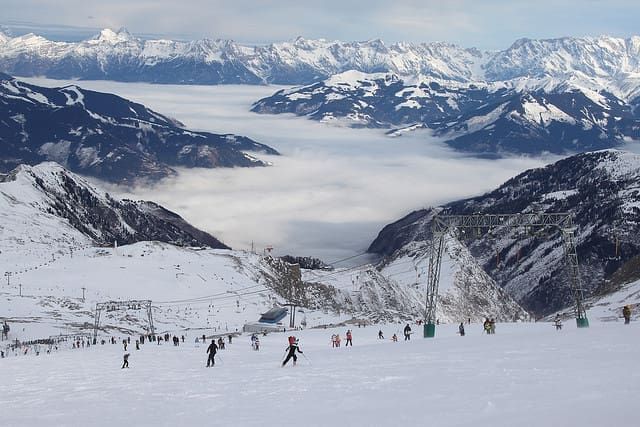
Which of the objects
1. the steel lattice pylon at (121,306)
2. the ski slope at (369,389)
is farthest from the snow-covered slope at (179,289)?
the ski slope at (369,389)

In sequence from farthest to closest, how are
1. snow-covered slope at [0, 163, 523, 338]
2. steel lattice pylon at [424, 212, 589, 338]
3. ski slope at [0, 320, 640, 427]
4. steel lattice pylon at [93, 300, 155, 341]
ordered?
snow-covered slope at [0, 163, 523, 338]
steel lattice pylon at [93, 300, 155, 341]
steel lattice pylon at [424, 212, 589, 338]
ski slope at [0, 320, 640, 427]

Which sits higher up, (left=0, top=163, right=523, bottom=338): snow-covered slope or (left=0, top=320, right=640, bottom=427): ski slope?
(left=0, top=163, right=523, bottom=338): snow-covered slope

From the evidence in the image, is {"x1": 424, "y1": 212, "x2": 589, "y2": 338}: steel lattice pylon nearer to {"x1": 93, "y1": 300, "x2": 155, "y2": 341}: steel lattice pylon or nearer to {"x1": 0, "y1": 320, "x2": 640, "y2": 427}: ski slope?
{"x1": 0, "y1": 320, "x2": 640, "y2": 427}: ski slope

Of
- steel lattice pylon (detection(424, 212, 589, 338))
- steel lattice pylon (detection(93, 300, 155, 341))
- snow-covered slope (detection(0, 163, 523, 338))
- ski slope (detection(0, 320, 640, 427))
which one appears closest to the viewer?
ski slope (detection(0, 320, 640, 427))

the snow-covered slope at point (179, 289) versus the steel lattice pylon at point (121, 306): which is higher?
the snow-covered slope at point (179, 289)

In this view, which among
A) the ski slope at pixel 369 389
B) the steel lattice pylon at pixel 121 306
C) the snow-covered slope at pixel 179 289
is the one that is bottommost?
the ski slope at pixel 369 389

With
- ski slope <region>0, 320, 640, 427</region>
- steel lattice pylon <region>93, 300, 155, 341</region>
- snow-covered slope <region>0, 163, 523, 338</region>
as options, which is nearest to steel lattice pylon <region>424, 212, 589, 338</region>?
ski slope <region>0, 320, 640, 427</region>

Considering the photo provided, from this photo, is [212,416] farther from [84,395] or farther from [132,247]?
[132,247]

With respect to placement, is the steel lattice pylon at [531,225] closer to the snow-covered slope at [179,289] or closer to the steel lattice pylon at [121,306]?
the snow-covered slope at [179,289]

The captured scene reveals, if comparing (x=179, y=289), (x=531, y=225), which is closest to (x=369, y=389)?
(x=531, y=225)
